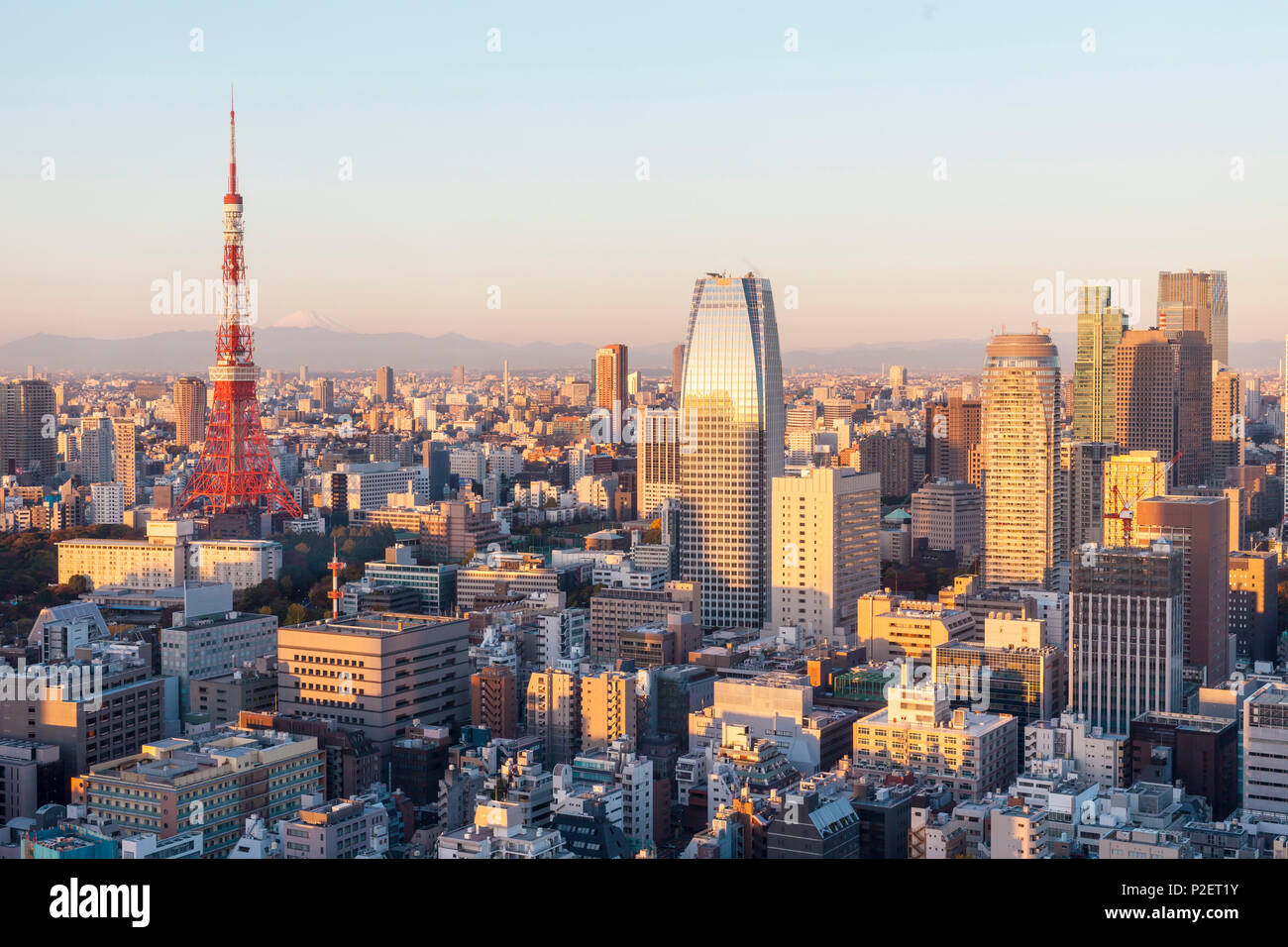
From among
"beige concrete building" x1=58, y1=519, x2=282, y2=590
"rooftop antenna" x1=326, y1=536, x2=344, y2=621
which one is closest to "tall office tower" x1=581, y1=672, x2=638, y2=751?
"rooftop antenna" x1=326, y1=536, x2=344, y2=621

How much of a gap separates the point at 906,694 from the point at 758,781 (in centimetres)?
145

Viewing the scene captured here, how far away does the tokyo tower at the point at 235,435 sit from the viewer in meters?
17.3

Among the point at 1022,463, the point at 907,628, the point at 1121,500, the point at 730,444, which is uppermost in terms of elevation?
the point at 730,444

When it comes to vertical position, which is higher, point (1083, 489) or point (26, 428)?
point (26, 428)

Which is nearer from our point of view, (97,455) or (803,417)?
(97,455)

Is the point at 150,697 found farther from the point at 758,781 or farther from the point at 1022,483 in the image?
the point at 1022,483

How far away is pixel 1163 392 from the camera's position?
949 inches

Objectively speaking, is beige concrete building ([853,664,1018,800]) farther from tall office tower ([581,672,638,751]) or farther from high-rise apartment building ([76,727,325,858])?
high-rise apartment building ([76,727,325,858])

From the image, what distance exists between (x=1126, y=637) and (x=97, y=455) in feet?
58.0

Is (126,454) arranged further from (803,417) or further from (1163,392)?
(1163,392)

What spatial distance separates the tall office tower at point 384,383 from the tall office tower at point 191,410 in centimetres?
779

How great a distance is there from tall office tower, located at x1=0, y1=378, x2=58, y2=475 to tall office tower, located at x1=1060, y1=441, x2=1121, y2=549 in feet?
50.2

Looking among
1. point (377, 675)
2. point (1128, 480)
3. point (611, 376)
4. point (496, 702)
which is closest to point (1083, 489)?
point (1128, 480)
